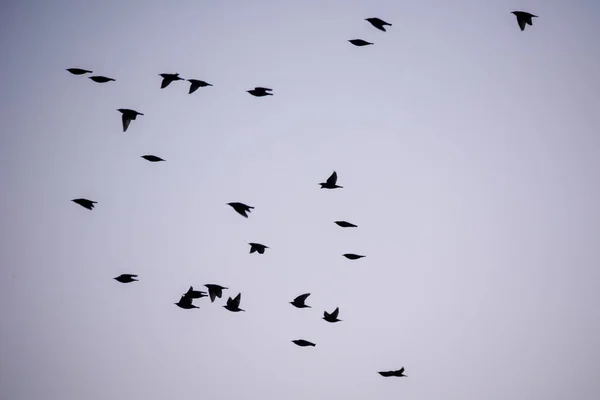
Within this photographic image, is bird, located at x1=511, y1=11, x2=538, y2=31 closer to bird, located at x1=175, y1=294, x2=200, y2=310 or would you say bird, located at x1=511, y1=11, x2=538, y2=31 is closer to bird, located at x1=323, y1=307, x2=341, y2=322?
bird, located at x1=323, y1=307, x2=341, y2=322

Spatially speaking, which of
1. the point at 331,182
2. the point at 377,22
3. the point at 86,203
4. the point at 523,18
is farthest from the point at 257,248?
the point at 523,18

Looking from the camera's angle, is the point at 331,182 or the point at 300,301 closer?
the point at 331,182

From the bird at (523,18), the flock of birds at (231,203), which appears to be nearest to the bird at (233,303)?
the flock of birds at (231,203)

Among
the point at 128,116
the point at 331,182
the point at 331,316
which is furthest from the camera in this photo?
the point at 331,316

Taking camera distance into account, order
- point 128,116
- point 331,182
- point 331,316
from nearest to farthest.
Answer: point 331,182 < point 128,116 < point 331,316

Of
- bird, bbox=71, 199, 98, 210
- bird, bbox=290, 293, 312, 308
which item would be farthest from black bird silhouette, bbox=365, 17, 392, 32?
bird, bbox=71, 199, 98, 210

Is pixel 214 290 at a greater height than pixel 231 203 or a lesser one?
lesser

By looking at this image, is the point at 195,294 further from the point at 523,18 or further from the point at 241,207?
the point at 523,18

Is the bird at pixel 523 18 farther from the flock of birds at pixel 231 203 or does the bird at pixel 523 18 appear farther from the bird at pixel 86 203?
the bird at pixel 86 203

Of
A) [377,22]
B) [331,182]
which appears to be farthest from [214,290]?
[377,22]

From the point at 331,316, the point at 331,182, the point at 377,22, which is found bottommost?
the point at 331,316

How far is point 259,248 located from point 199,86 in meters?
4.59

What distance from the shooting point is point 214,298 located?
648 inches

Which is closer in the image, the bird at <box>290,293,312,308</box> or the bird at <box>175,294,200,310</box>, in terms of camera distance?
the bird at <box>175,294,200,310</box>
